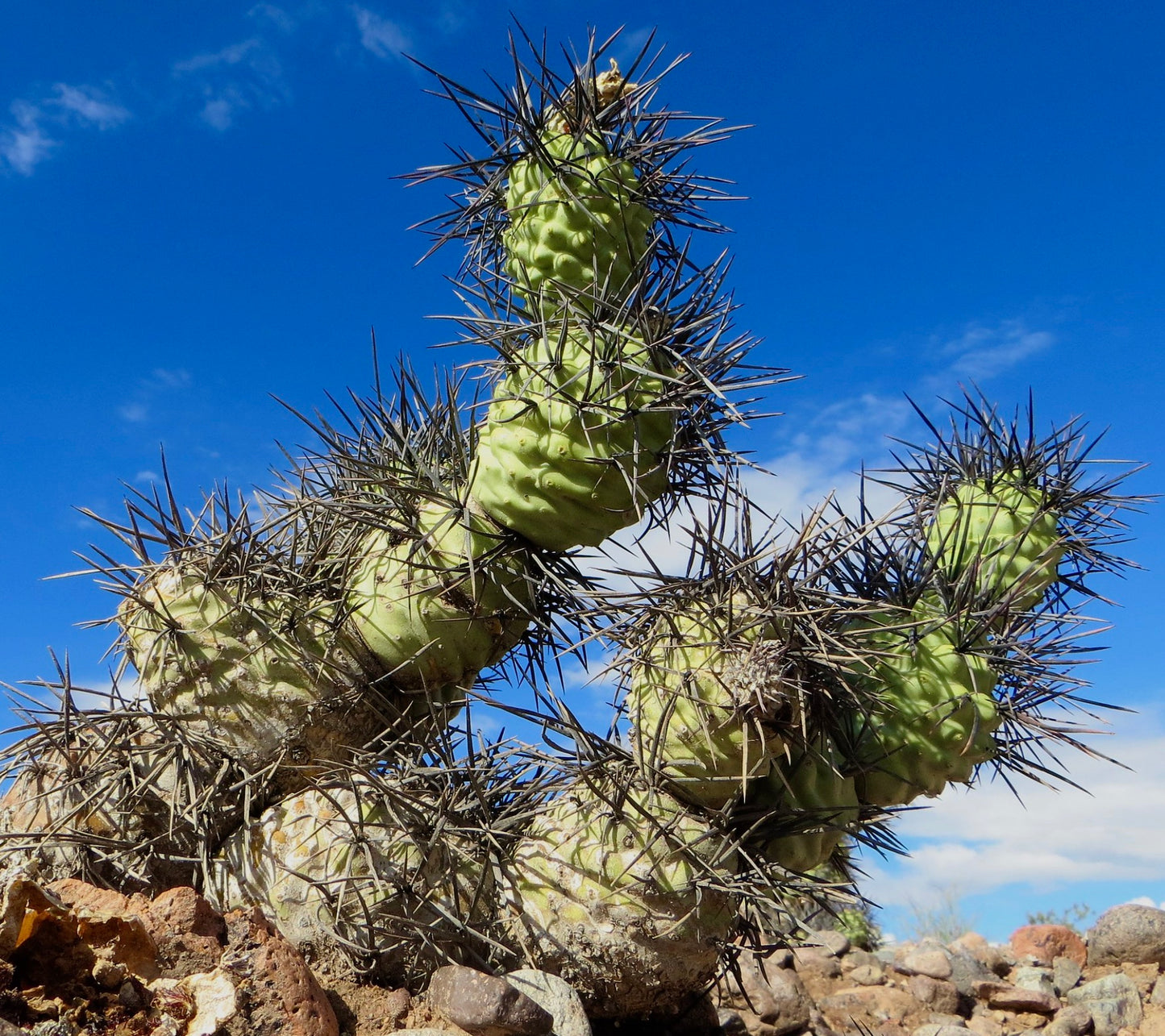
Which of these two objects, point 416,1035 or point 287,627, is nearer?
point 416,1035

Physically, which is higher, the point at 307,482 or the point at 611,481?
the point at 307,482

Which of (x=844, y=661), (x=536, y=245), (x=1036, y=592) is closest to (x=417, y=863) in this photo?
(x=844, y=661)

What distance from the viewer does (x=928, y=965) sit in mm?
4930

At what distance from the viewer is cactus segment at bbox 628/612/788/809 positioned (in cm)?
272

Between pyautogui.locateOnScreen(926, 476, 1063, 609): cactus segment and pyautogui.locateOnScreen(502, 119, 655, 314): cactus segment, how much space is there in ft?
4.47

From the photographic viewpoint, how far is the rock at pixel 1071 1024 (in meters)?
4.15

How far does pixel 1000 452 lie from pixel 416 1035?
267 cm

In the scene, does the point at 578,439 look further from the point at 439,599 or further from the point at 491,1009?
the point at 491,1009

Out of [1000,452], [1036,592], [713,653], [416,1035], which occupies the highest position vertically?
[1000,452]

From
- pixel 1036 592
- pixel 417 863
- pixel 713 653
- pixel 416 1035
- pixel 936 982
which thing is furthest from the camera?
pixel 936 982

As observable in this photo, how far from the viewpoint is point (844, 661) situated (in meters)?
2.84

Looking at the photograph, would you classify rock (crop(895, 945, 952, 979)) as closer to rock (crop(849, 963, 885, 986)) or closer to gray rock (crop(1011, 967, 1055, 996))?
rock (crop(849, 963, 885, 986))

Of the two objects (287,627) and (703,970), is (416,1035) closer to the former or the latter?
(703,970)

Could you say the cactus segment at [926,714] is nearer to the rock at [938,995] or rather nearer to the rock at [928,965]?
the rock at [938,995]
